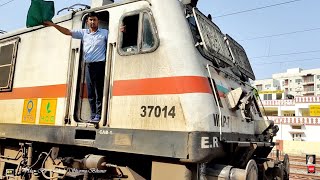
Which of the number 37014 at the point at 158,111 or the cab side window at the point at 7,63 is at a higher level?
the cab side window at the point at 7,63

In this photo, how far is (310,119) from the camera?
4256 cm

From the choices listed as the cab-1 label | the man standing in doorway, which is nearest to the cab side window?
the man standing in doorway

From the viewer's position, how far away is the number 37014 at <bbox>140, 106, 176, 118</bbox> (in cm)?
409

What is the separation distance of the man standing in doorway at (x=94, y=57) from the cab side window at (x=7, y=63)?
1971 mm

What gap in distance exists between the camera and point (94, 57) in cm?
501

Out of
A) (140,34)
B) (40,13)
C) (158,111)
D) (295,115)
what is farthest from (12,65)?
(295,115)

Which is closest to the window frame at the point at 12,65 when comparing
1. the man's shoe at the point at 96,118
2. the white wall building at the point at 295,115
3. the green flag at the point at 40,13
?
the green flag at the point at 40,13

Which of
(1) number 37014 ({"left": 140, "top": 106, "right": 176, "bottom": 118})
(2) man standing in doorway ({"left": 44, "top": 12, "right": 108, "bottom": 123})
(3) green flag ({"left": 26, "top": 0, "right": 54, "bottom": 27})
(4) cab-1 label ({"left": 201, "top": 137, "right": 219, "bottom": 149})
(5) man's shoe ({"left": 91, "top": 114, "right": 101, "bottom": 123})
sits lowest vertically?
(4) cab-1 label ({"left": 201, "top": 137, "right": 219, "bottom": 149})

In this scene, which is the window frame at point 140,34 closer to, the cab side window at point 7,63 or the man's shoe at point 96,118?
the man's shoe at point 96,118

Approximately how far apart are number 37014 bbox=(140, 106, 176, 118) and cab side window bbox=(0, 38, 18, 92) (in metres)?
3.56

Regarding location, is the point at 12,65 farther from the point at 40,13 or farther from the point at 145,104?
the point at 145,104

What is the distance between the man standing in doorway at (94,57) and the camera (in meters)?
5.01

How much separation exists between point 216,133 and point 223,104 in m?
0.60

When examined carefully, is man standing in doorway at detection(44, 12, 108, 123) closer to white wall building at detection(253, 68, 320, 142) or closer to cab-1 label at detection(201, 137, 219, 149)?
cab-1 label at detection(201, 137, 219, 149)
